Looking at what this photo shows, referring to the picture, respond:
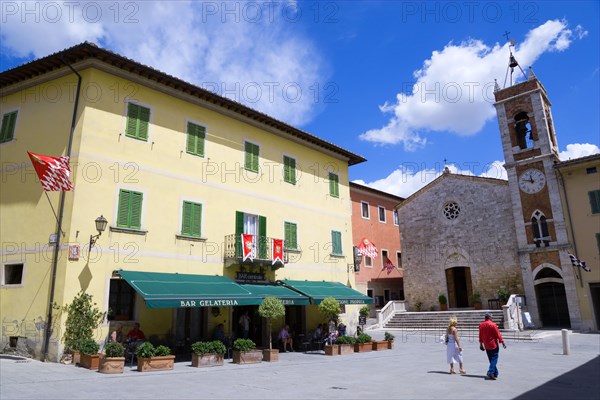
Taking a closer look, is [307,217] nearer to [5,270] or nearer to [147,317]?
[147,317]

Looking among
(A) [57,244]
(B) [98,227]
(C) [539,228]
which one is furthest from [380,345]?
(C) [539,228]

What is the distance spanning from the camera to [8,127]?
16391 millimetres

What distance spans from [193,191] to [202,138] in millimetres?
2394

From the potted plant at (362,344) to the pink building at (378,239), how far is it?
15002 mm

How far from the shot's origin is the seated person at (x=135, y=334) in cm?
1422

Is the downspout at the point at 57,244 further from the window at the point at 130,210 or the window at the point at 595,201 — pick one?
the window at the point at 595,201

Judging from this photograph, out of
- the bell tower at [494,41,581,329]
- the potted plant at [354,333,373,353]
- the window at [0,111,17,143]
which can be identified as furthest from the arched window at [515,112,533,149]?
the window at [0,111,17,143]

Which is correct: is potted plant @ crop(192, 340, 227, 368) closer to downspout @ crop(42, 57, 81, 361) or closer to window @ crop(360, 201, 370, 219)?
downspout @ crop(42, 57, 81, 361)

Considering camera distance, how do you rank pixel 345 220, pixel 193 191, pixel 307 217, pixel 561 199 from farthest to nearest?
pixel 561 199 < pixel 345 220 < pixel 307 217 < pixel 193 191

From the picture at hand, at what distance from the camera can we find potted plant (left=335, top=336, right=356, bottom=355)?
17672mm

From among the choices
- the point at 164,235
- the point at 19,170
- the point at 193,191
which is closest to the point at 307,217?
the point at 193,191

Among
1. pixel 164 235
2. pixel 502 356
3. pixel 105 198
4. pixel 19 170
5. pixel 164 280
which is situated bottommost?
pixel 502 356

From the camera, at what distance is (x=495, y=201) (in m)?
31.8

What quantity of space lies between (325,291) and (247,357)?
21.1 feet
